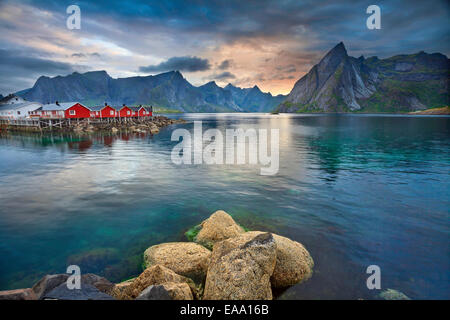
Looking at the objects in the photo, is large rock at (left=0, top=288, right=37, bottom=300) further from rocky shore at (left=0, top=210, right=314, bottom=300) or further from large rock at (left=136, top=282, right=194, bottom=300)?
large rock at (left=136, top=282, right=194, bottom=300)

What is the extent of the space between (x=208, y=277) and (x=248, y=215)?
27.1 ft

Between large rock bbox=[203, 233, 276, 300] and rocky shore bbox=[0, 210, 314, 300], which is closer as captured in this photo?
rocky shore bbox=[0, 210, 314, 300]

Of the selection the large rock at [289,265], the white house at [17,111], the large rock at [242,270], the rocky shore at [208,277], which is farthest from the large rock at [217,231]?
the white house at [17,111]

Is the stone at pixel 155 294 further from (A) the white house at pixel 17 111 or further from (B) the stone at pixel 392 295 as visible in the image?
(A) the white house at pixel 17 111

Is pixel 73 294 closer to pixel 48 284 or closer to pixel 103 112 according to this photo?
pixel 48 284

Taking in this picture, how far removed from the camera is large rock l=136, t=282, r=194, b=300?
637 cm

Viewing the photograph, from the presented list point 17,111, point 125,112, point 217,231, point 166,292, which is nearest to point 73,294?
point 166,292

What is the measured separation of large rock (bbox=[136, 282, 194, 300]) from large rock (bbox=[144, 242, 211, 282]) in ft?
6.96

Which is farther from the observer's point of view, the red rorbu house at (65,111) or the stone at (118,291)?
the red rorbu house at (65,111)

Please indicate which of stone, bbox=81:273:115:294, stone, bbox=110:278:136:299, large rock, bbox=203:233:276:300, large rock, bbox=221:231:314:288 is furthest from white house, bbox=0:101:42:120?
large rock, bbox=221:231:314:288

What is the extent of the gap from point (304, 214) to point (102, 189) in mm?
18237

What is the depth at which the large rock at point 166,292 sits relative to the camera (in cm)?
637

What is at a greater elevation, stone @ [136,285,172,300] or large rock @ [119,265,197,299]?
stone @ [136,285,172,300]
